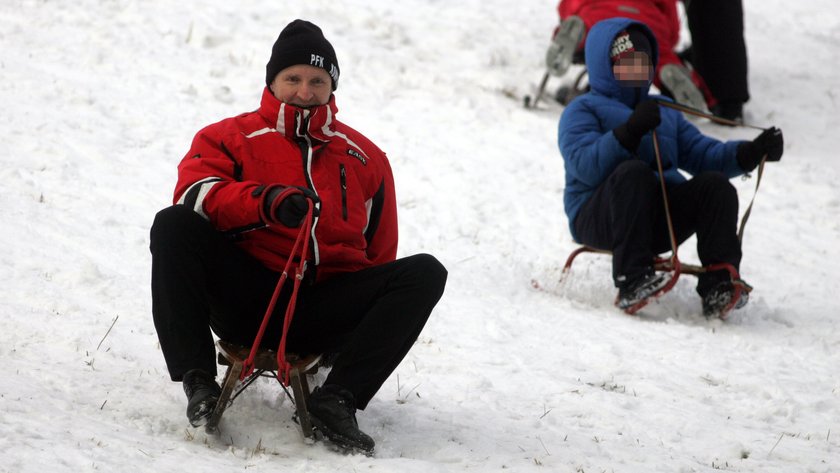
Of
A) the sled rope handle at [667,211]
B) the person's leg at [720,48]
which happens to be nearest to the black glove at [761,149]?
the sled rope handle at [667,211]

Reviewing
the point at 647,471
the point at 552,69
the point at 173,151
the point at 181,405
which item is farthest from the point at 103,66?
the point at 647,471

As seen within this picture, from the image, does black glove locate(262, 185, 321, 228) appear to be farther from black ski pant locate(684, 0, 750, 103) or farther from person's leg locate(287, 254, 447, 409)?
black ski pant locate(684, 0, 750, 103)

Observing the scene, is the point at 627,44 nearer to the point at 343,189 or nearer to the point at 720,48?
the point at 343,189

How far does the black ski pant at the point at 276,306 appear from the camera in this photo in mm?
3027

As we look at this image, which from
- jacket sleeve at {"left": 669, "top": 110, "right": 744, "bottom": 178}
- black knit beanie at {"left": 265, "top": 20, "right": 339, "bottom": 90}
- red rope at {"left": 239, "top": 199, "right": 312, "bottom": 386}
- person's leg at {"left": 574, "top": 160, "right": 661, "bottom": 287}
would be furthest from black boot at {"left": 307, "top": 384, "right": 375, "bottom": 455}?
jacket sleeve at {"left": 669, "top": 110, "right": 744, "bottom": 178}

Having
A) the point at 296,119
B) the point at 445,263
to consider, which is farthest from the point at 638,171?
the point at 296,119

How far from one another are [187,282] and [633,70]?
3.30 meters

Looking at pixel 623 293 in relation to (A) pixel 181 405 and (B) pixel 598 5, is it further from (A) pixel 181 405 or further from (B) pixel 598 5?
(B) pixel 598 5

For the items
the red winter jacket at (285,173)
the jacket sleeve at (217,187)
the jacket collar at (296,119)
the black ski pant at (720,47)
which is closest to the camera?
the jacket sleeve at (217,187)

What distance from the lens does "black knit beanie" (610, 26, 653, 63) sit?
5547mm

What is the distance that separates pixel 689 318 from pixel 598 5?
3932 millimetres

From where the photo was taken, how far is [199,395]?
2961 mm

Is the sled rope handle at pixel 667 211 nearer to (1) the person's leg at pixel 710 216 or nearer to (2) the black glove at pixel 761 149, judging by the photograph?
(1) the person's leg at pixel 710 216

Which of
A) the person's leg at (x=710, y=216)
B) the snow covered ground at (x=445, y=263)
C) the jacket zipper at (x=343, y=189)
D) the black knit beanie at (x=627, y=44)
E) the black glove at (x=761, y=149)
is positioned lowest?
the snow covered ground at (x=445, y=263)
